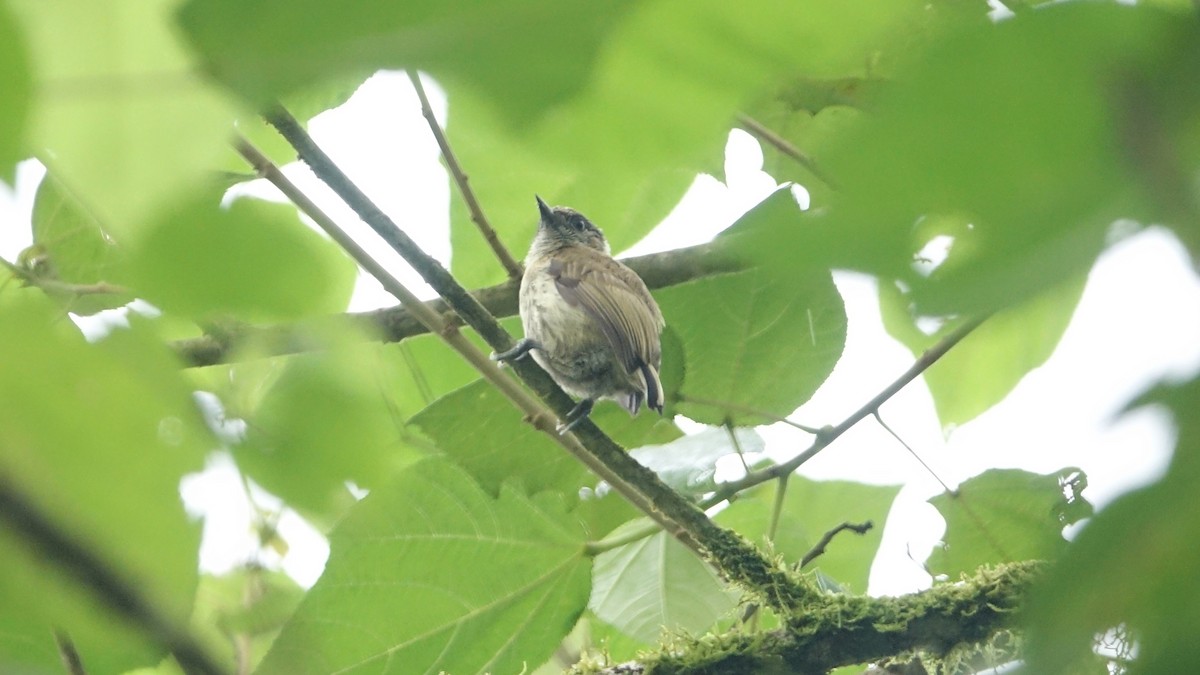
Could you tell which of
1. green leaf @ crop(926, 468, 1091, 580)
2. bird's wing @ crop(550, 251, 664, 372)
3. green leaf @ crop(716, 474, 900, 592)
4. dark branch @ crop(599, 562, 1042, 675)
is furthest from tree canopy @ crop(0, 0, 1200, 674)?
bird's wing @ crop(550, 251, 664, 372)

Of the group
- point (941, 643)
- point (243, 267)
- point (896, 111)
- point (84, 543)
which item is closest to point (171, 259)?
→ point (243, 267)

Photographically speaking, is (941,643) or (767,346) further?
(767,346)

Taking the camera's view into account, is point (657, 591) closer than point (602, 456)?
No

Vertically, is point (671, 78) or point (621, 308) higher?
point (621, 308)

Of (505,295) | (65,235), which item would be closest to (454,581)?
(505,295)

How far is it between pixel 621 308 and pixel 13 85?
378 cm

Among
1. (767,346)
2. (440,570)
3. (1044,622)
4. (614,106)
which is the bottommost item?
(1044,622)

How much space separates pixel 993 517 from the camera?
109 inches

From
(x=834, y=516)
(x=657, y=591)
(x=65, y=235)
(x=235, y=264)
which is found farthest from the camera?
(x=834, y=516)

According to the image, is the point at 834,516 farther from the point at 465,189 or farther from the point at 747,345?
the point at 465,189

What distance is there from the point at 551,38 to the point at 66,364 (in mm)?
198

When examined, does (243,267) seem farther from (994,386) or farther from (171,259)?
(994,386)

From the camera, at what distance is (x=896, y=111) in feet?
0.99

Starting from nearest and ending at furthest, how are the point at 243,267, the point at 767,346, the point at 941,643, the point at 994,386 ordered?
the point at 243,267, the point at 941,643, the point at 994,386, the point at 767,346
